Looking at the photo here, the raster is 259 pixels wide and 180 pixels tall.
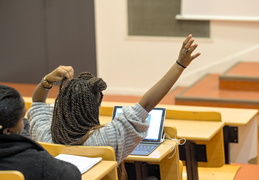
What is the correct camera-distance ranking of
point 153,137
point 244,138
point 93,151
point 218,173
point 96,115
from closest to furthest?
point 93,151 < point 96,115 < point 153,137 < point 218,173 < point 244,138

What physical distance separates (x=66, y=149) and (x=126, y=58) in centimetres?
516

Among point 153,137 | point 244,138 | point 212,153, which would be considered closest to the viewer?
point 153,137

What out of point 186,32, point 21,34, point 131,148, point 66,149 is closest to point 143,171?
point 131,148

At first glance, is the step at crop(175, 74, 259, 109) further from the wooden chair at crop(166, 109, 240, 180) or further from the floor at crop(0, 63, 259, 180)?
the wooden chair at crop(166, 109, 240, 180)

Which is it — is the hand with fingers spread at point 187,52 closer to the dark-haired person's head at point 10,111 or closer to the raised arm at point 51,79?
the raised arm at point 51,79

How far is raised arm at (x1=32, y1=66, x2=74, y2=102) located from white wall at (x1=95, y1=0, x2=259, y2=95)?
4.55 metres

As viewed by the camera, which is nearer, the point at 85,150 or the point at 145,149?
the point at 85,150

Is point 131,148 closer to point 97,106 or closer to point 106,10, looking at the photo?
point 97,106

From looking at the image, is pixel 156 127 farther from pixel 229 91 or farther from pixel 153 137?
pixel 229 91

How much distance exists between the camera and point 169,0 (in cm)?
725

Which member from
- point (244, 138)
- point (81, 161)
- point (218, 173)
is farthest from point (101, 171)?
point (244, 138)

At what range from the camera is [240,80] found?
252 inches

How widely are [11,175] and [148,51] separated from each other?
567 centimetres

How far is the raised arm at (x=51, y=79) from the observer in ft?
8.95
